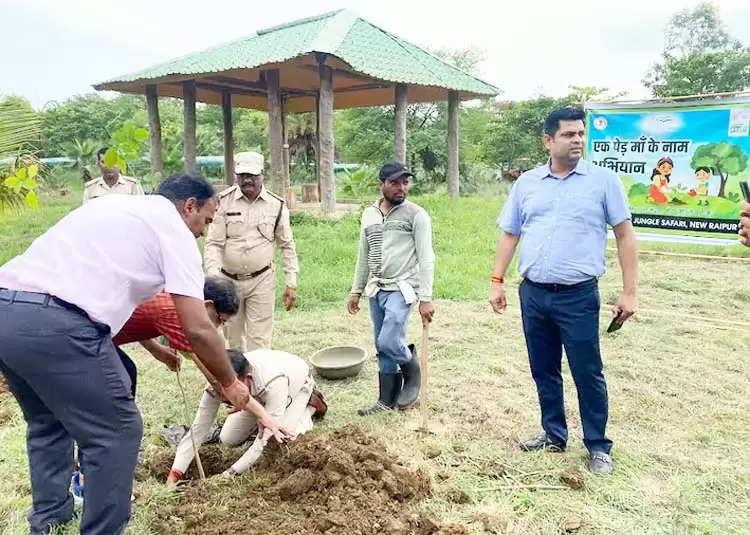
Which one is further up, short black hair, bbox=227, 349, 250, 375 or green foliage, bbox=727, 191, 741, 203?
green foliage, bbox=727, 191, 741, 203

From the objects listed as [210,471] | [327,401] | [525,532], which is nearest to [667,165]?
[327,401]

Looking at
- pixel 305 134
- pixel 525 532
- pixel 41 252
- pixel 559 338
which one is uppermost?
pixel 305 134

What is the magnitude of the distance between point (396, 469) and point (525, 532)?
2.15ft

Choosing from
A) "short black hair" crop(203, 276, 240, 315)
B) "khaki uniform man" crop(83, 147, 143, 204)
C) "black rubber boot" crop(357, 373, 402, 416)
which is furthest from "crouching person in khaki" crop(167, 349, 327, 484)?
"khaki uniform man" crop(83, 147, 143, 204)

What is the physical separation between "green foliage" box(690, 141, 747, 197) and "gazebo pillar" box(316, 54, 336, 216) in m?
6.55

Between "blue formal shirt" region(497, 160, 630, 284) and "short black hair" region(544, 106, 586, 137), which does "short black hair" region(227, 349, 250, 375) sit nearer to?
"blue formal shirt" region(497, 160, 630, 284)

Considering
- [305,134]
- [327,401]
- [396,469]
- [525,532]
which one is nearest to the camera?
[525,532]

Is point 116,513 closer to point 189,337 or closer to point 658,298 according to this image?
point 189,337

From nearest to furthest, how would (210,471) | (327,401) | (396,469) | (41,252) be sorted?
(41,252), (396,469), (210,471), (327,401)

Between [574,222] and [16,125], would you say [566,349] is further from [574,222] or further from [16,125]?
[16,125]

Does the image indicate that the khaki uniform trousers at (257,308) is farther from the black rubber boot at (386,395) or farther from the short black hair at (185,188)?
the short black hair at (185,188)

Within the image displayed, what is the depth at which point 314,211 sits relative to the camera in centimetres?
1212

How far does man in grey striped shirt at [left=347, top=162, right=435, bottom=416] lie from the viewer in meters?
3.81

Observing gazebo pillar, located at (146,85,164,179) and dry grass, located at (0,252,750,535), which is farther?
gazebo pillar, located at (146,85,164,179)
